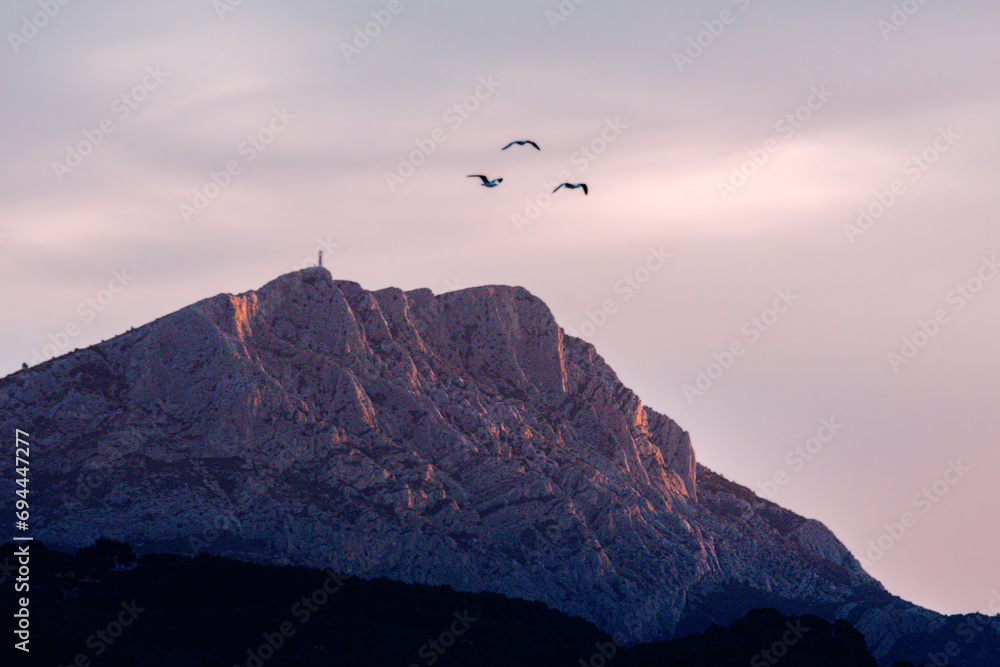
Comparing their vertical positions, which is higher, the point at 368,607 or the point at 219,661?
the point at 368,607

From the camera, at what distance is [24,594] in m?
175

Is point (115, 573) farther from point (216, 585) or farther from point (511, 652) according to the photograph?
point (511, 652)

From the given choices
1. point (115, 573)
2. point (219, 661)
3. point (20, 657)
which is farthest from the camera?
point (115, 573)

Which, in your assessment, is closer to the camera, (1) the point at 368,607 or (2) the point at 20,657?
(2) the point at 20,657

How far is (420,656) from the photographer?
178250 millimetres

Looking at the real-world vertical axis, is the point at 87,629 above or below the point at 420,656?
below

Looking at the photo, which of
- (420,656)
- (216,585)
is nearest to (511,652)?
(420,656)

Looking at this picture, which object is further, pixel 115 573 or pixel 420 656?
pixel 115 573

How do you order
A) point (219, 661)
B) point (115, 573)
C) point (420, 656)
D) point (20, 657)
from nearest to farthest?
point (20, 657), point (219, 661), point (420, 656), point (115, 573)

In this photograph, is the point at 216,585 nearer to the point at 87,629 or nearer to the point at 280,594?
the point at 280,594

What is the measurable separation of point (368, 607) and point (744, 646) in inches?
1826

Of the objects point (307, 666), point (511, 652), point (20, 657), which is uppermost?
point (511, 652)

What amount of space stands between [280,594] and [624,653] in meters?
42.8

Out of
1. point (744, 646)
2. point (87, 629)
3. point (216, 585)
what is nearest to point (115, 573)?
point (216, 585)
